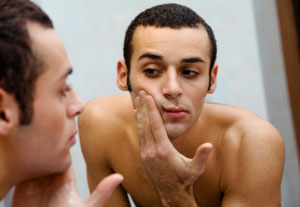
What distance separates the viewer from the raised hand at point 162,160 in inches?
26.9

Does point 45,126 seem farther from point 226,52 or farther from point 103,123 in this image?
point 226,52

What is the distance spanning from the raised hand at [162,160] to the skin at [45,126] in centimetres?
16

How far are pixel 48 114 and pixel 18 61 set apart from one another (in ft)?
0.28

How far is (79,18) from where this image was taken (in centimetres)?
125

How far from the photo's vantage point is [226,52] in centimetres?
120

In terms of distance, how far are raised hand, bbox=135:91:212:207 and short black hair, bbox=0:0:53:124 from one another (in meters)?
0.24

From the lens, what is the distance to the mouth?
2.27 feet

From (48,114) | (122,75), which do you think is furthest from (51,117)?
(122,75)

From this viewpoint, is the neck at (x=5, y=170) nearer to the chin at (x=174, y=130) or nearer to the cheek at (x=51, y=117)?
the cheek at (x=51, y=117)

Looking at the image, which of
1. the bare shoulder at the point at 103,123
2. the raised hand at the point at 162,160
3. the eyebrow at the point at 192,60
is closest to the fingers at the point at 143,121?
the raised hand at the point at 162,160

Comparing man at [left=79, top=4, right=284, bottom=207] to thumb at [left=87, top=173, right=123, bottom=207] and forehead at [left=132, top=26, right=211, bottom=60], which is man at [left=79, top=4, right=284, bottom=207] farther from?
thumb at [left=87, top=173, right=123, bottom=207]

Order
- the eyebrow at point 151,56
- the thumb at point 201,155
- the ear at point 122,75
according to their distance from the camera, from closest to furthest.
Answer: the thumb at point 201,155, the eyebrow at point 151,56, the ear at point 122,75

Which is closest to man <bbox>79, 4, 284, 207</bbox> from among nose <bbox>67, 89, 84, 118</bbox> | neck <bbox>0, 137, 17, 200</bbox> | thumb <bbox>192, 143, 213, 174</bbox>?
thumb <bbox>192, 143, 213, 174</bbox>

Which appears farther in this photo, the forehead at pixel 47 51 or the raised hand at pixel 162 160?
the raised hand at pixel 162 160
